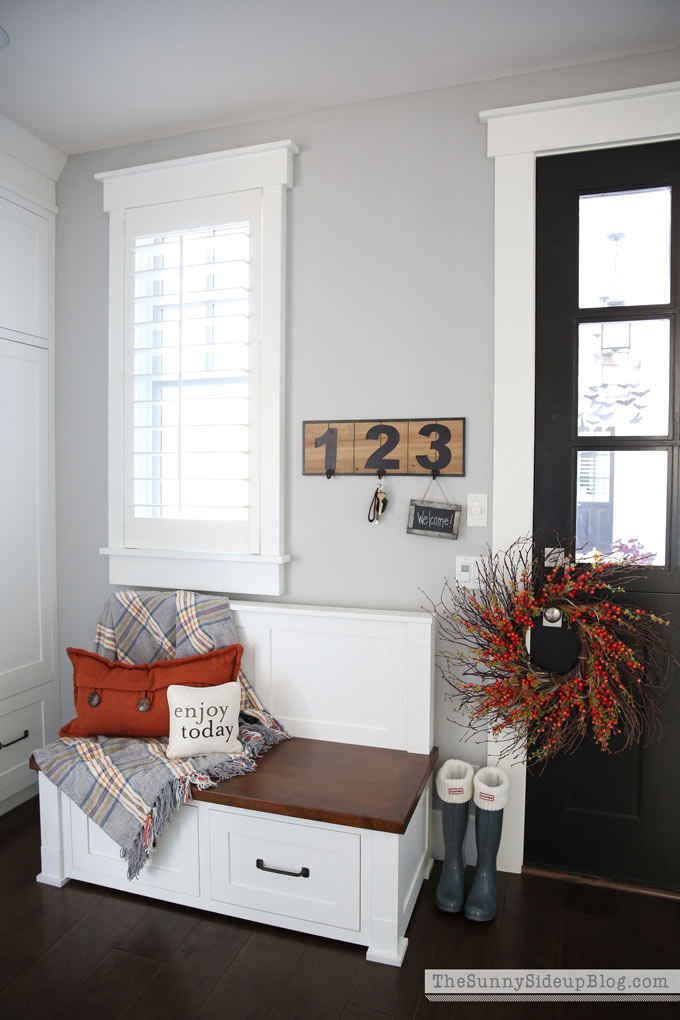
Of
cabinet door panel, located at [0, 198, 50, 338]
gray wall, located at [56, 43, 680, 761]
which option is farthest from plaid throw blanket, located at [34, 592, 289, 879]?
cabinet door panel, located at [0, 198, 50, 338]

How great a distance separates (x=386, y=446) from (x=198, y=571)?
2.97ft

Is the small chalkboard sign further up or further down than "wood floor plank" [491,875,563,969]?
further up

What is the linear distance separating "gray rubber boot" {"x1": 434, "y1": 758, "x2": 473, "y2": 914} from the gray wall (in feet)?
0.79

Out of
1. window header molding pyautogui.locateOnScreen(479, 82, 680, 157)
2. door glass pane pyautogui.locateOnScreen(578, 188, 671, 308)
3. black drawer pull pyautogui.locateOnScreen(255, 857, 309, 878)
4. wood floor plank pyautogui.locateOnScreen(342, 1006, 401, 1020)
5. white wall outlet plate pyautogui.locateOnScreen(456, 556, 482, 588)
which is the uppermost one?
window header molding pyautogui.locateOnScreen(479, 82, 680, 157)

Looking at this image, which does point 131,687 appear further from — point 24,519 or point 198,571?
point 24,519

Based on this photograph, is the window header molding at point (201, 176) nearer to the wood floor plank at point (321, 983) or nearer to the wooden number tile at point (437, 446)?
the wooden number tile at point (437, 446)

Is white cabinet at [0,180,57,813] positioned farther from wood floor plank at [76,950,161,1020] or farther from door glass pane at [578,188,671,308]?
door glass pane at [578,188,671,308]

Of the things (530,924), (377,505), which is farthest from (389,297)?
(530,924)

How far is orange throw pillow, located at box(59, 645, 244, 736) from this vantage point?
2230 millimetres

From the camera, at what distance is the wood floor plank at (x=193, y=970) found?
1620 millimetres

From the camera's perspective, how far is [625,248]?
2.15 metres

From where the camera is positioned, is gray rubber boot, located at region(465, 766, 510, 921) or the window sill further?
the window sill

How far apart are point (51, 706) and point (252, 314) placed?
6.16 ft

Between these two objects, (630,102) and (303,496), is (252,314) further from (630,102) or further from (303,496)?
(630,102)
